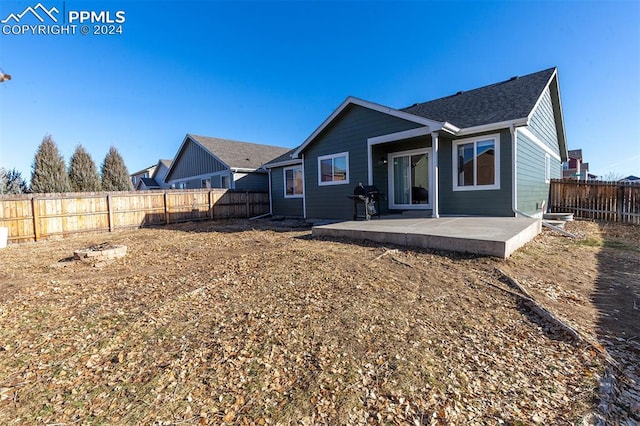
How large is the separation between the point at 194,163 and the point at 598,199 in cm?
2202

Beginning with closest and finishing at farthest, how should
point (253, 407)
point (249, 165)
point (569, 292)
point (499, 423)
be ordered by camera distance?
1. point (499, 423)
2. point (253, 407)
3. point (569, 292)
4. point (249, 165)

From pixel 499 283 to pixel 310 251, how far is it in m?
3.33

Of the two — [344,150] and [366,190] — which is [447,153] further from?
[344,150]

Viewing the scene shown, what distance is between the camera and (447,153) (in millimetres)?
8656

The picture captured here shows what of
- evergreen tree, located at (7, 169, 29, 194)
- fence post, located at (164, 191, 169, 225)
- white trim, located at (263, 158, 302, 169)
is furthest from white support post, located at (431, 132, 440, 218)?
evergreen tree, located at (7, 169, 29, 194)

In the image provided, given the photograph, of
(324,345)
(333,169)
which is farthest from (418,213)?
(324,345)

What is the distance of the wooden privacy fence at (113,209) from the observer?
8.90 m

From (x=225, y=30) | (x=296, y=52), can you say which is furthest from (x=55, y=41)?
(x=296, y=52)

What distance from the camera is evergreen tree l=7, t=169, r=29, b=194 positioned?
16.1m

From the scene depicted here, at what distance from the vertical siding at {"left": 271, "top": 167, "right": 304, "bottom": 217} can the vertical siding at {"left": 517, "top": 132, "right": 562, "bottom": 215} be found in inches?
344

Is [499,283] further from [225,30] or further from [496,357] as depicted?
[225,30]

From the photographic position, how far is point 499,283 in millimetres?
3801

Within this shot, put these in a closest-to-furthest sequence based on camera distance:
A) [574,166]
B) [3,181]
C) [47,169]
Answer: [3,181] < [47,169] < [574,166]

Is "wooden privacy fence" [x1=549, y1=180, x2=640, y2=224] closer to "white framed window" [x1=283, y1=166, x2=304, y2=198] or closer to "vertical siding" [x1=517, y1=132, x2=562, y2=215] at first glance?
"vertical siding" [x1=517, y1=132, x2=562, y2=215]
